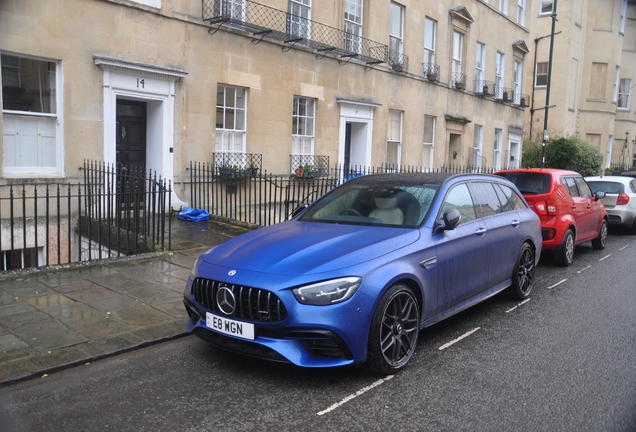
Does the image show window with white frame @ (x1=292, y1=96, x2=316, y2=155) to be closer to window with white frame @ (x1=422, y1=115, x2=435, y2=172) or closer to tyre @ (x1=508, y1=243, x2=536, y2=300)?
window with white frame @ (x1=422, y1=115, x2=435, y2=172)

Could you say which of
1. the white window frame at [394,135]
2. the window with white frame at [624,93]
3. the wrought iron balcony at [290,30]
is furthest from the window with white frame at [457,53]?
the window with white frame at [624,93]

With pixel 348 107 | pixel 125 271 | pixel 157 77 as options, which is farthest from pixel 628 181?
pixel 125 271

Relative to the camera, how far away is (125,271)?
25.5 feet

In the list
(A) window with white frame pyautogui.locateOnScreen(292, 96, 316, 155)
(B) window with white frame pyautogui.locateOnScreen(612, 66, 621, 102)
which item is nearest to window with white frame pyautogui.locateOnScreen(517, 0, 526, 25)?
(B) window with white frame pyautogui.locateOnScreen(612, 66, 621, 102)

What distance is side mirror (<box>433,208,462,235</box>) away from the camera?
5312 mm

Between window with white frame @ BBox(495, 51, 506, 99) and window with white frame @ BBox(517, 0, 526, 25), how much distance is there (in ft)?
9.17

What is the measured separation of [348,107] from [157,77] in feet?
22.5

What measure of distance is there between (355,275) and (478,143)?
22543mm

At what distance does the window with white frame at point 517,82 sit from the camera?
2800 centimetres

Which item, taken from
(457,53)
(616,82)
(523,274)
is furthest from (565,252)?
(616,82)

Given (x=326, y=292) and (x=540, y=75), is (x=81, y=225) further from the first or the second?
(x=540, y=75)

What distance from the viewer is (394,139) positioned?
19.7 metres

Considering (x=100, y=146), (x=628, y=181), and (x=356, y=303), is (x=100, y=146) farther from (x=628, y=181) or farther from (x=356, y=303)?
(x=628, y=181)

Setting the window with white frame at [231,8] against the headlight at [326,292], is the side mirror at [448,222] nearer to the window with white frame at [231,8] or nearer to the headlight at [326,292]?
the headlight at [326,292]
